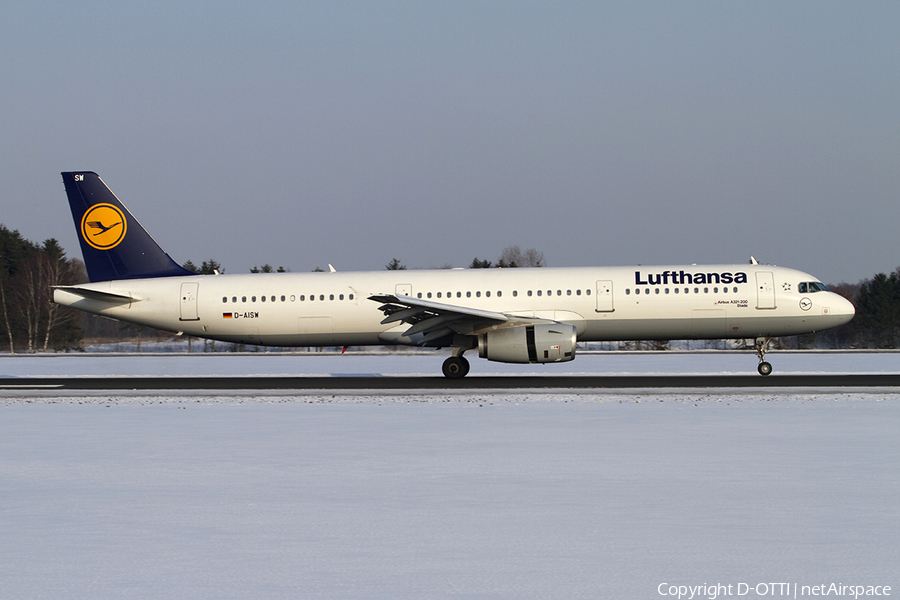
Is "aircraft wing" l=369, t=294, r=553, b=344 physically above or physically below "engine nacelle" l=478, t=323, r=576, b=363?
above

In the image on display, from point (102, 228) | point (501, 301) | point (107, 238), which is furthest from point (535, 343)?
point (102, 228)

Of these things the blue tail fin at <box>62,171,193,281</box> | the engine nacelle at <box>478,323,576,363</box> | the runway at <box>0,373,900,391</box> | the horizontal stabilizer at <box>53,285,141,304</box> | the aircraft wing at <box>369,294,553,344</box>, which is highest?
the blue tail fin at <box>62,171,193,281</box>

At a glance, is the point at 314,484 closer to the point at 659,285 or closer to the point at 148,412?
the point at 148,412

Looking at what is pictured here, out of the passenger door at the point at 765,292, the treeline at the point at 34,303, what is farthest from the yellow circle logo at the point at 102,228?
the treeline at the point at 34,303

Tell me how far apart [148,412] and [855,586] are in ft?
45.4

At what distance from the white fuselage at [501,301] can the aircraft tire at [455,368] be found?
147 cm

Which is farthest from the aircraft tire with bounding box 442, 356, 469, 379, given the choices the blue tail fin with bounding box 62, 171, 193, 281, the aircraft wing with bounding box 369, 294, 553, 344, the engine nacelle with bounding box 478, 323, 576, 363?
the blue tail fin with bounding box 62, 171, 193, 281

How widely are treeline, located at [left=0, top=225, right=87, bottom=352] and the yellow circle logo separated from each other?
38.8 meters

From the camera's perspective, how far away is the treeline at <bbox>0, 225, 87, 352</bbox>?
63.9 m

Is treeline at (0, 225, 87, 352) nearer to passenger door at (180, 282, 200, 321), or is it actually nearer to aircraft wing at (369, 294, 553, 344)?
passenger door at (180, 282, 200, 321)

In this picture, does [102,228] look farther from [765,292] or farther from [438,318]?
[765,292]

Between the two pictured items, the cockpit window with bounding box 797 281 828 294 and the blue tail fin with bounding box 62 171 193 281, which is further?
the blue tail fin with bounding box 62 171 193 281

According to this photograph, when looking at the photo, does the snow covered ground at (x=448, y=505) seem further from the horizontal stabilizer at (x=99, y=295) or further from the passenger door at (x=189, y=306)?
the horizontal stabilizer at (x=99, y=295)

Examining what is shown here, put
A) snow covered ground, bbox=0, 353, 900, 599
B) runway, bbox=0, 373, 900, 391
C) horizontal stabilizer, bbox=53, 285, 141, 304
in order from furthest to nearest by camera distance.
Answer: horizontal stabilizer, bbox=53, 285, 141, 304
runway, bbox=0, 373, 900, 391
snow covered ground, bbox=0, 353, 900, 599
